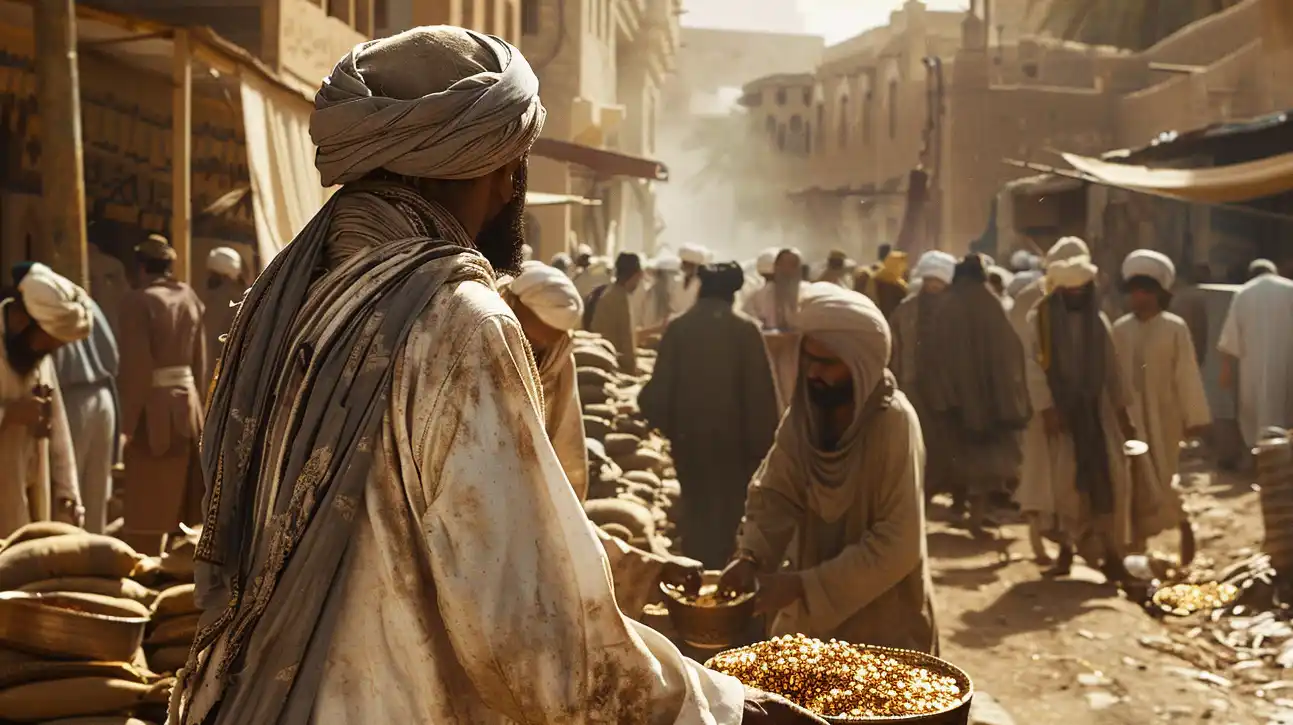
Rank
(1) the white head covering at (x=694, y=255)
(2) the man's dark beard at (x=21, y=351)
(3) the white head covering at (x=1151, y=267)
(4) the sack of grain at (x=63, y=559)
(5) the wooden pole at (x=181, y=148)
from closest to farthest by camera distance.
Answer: (4) the sack of grain at (x=63, y=559) → (2) the man's dark beard at (x=21, y=351) → (5) the wooden pole at (x=181, y=148) → (3) the white head covering at (x=1151, y=267) → (1) the white head covering at (x=694, y=255)

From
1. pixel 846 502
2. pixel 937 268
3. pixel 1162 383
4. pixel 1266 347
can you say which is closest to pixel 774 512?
pixel 846 502

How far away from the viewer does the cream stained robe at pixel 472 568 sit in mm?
1570

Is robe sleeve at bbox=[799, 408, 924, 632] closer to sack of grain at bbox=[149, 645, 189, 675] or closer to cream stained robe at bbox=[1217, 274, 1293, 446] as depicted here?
sack of grain at bbox=[149, 645, 189, 675]

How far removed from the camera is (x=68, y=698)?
12.0ft

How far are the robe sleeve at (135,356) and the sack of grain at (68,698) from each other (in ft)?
14.2

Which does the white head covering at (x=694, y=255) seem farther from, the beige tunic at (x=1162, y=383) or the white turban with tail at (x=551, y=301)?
the white turban with tail at (x=551, y=301)

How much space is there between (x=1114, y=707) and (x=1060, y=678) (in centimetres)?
46

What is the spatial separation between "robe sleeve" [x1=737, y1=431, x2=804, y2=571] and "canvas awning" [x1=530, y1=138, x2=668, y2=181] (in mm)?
16557

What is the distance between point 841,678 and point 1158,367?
6.67m

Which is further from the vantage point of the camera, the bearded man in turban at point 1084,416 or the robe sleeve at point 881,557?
the bearded man in turban at point 1084,416

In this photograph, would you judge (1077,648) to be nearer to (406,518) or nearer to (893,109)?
(406,518)

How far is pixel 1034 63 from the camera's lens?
30172 mm

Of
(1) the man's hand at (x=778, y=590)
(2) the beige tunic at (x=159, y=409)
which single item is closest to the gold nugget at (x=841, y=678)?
(1) the man's hand at (x=778, y=590)

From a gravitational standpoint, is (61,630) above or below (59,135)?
below
